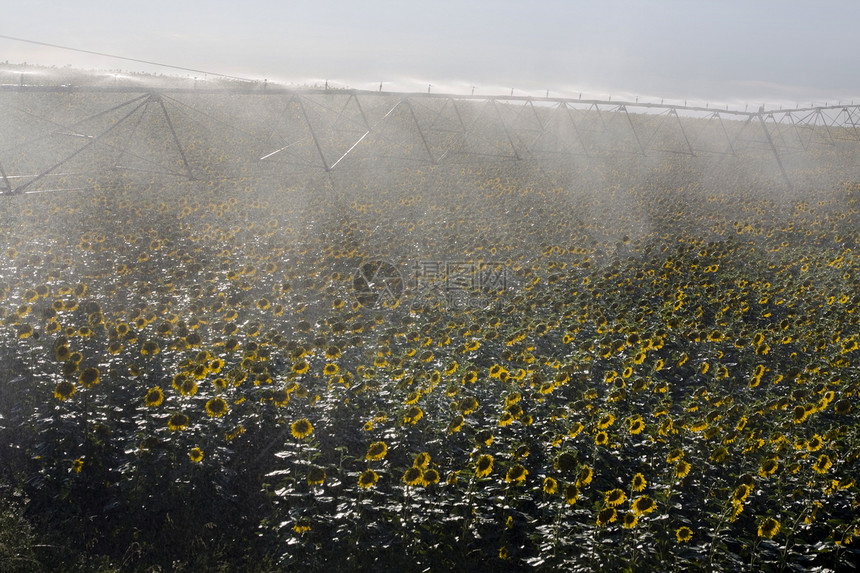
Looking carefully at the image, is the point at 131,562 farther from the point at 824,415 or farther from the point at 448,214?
the point at 448,214

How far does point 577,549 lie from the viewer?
4.64m

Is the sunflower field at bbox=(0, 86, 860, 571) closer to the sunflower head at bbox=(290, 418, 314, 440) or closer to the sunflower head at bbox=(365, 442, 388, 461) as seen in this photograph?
the sunflower head at bbox=(365, 442, 388, 461)

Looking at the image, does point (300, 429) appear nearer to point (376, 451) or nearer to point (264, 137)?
point (376, 451)

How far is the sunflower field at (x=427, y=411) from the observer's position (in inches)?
188

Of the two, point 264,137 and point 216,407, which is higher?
point 264,137

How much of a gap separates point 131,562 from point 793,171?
3426 centimetres

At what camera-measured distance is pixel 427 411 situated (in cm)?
638

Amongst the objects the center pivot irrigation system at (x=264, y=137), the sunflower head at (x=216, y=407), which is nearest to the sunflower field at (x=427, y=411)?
the sunflower head at (x=216, y=407)

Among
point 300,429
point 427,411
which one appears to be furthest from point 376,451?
point 427,411

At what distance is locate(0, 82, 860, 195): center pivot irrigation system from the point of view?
21.0 meters

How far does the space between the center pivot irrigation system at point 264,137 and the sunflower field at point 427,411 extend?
889 centimetres

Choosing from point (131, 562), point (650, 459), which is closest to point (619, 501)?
point (650, 459)

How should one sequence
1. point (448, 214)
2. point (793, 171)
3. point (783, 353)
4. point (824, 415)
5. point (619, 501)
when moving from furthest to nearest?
1. point (793, 171)
2. point (448, 214)
3. point (783, 353)
4. point (824, 415)
5. point (619, 501)

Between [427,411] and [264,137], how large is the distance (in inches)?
1050
